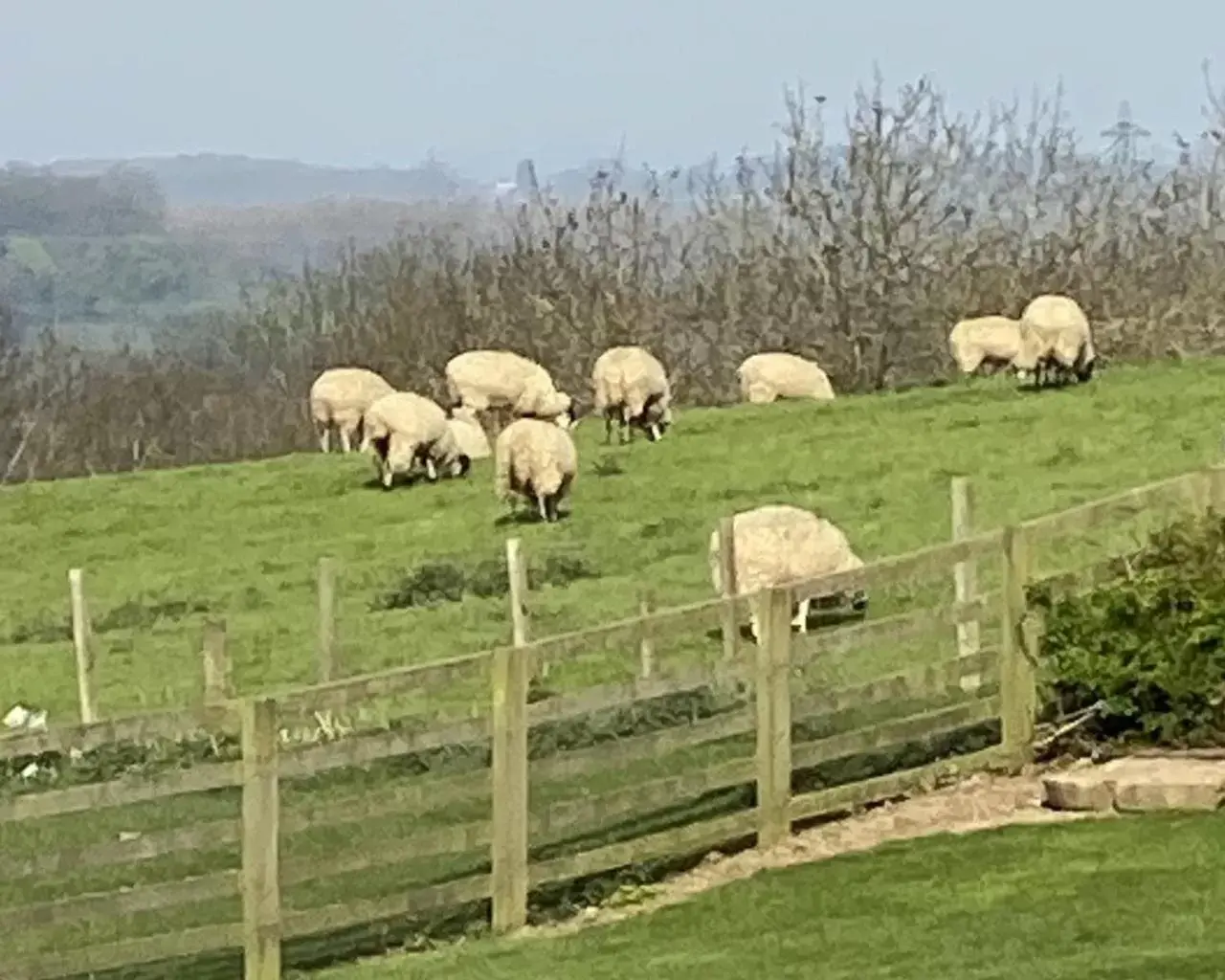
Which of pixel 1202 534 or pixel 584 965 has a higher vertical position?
pixel 1202 534

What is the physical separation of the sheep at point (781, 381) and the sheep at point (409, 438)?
10.1 m

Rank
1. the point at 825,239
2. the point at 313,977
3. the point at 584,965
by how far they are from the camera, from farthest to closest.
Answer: the point at 825,239, the point at 313,977, the point at 584,965

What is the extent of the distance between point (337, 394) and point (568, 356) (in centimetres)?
1819

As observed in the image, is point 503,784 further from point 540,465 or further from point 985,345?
point 985,345

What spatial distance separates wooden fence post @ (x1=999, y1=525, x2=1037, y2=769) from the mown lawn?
67.3 inches

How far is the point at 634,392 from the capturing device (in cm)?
3747

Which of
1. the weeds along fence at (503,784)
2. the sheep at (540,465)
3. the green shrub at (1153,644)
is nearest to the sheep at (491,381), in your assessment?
the sheep at (540,465)

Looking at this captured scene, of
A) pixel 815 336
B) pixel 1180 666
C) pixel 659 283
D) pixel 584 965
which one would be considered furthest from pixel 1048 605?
pixel 659 283

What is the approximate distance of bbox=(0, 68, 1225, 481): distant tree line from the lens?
55.4 metres

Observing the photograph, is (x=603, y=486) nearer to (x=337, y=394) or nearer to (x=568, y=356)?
(x=337, y=394)

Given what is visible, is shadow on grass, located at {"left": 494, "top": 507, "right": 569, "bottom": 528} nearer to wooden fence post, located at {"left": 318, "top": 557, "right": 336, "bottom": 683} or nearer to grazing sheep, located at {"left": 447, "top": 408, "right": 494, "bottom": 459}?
grazing sheep, located at {"left": 447, "top": 408, "right": 494, "bottom": 459}

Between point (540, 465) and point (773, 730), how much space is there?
55.0 ft

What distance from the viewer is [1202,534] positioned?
14.9m

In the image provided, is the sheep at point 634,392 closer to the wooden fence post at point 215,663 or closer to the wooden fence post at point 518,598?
the wooden fence post at point 518,598
